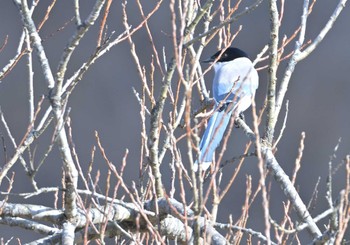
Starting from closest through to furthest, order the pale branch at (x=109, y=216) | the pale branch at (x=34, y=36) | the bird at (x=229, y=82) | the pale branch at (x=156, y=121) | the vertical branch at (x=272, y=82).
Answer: the pale branch at (x=34, y=36) → the pale branch at (x=156, y=121) → the pale branch at (x=109, y=216) → the vertical branch at (x=272, y=82) → the bird at (x=229, y=82)

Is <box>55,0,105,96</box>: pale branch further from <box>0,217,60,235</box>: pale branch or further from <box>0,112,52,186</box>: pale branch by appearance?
<box>0,217,60,235</box>: pale branch

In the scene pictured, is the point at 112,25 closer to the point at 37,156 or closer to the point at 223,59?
the point at 37,156

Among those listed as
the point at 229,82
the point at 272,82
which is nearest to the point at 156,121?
the point at 272,82

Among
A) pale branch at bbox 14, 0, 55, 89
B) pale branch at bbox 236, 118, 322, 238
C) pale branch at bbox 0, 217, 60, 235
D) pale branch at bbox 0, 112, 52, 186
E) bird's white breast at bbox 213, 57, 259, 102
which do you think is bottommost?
pale branch at bbox 0, 217, 60, 235

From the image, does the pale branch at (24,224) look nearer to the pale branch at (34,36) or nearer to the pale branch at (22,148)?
the pale branch at (22,148)

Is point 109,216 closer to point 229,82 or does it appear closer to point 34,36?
point 34,36

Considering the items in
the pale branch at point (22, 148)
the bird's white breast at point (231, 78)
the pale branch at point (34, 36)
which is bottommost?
the bird's white breast at point (231, 78)

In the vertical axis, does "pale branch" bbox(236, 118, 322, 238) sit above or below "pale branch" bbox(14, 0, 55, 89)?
below

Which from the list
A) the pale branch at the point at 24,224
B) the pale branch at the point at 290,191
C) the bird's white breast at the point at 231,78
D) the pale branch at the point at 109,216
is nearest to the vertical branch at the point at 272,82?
the pale branch at the point at 290,191

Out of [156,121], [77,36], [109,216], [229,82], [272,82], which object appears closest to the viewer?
[77,36]

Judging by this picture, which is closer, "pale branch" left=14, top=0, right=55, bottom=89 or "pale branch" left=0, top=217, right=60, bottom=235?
"pale branch" left=14, top=0, right=55, bottom=89

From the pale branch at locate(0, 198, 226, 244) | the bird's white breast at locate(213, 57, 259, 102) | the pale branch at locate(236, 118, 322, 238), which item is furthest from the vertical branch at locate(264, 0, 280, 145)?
the bird's white breast at locate(213, 57, 259, 102)

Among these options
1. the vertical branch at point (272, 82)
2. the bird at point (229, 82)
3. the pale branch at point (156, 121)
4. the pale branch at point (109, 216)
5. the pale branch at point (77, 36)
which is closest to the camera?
the pale branch at point (77, 36)

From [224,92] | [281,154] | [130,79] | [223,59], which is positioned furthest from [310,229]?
[130,79]
